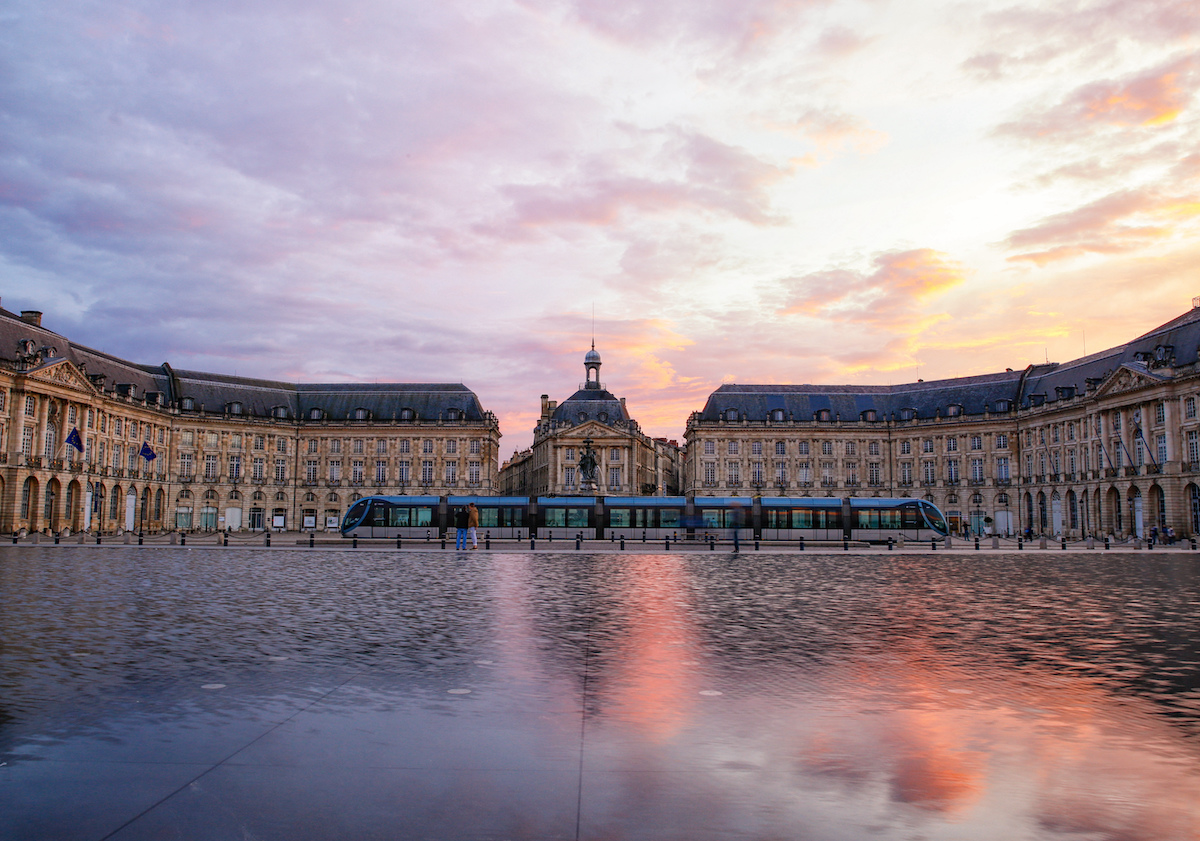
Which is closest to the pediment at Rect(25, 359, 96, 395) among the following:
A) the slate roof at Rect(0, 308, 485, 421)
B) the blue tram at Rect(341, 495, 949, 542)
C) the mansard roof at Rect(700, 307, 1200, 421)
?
the slate roof at Rect(0, 308, 485, 421)

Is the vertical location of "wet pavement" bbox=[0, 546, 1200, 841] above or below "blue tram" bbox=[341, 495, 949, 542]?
below

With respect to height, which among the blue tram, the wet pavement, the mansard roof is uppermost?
the mansard roof

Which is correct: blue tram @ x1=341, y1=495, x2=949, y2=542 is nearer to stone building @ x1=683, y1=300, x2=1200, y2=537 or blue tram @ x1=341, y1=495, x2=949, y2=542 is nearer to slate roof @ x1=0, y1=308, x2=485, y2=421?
stone building @ x1=683, y1=300, x2=1200, y2=537

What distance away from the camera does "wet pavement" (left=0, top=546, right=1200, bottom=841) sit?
5.80 metres

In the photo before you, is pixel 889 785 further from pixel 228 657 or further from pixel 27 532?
pixel 27 532

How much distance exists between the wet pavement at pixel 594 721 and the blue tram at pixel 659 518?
39853mm

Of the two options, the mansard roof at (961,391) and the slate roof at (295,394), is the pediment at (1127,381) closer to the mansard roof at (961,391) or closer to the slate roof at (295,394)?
the mansard roof at (961,391)

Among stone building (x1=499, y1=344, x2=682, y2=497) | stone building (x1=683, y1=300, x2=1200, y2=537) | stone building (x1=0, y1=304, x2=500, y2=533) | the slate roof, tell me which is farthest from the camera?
stone building (x1=499, y1=344, x2=682, y2=497)

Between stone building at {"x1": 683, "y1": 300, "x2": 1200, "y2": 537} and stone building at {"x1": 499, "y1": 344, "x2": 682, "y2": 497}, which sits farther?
stone building at {"x1": 499, "y1": 344, "x2": 682, "y2": 497}

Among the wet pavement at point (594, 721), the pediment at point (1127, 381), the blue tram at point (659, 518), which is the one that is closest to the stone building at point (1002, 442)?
the pediment at point (1127, 381)

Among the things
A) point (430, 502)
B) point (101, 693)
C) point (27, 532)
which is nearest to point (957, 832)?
point (101, 693)

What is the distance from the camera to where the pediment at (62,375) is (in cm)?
6641

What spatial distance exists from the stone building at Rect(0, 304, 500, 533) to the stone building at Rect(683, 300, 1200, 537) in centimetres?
3245

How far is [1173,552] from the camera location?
47156 millimetres
